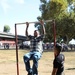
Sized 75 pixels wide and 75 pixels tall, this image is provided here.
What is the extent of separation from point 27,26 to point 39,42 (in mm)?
977

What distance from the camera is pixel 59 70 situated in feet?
29.3

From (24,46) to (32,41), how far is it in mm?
61101

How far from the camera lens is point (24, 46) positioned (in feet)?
242

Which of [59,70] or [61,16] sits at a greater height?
[61,16]

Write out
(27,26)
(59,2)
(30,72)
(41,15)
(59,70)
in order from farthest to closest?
(41,15) → (59,2) → (27,26) → (30,72) → (59,70)

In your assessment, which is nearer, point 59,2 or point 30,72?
point 30,72

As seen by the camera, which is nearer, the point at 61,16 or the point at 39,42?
the point at 39,42

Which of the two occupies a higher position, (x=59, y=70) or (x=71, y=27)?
(x=71, y=27)

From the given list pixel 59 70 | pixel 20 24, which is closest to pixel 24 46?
pixel 20 24

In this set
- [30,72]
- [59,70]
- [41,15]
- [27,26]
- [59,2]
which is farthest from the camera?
[41,15]

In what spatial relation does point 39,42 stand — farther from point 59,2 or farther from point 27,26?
point 59,2

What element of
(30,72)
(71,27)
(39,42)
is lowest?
(30,72)

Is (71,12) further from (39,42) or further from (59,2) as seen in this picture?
(39,42)

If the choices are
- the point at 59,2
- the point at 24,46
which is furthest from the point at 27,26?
the point at 24,46
